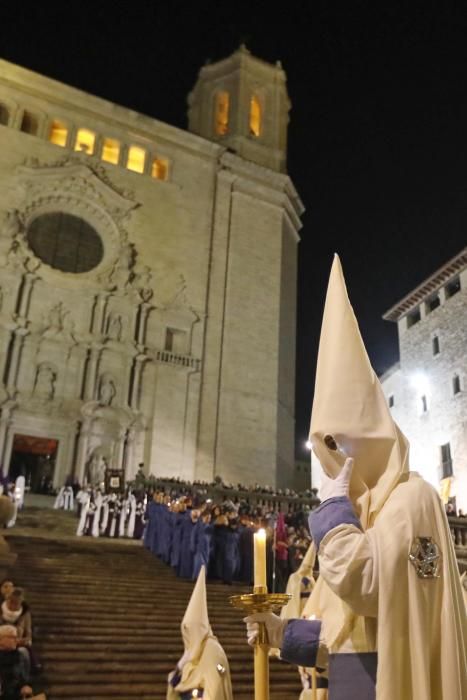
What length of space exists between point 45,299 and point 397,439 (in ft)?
76.5

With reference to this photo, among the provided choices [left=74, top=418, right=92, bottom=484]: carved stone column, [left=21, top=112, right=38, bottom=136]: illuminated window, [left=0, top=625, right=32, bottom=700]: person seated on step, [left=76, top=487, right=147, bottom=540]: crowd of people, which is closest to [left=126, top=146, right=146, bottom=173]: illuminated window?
[left=21, top=112, right=38, bottom=136]: illuminated window

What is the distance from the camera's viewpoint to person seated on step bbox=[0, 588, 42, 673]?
6.87 meters

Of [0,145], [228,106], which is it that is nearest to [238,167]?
[228,106]

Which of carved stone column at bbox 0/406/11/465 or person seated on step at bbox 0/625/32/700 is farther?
carved stone column at bbox 0/406/11/465

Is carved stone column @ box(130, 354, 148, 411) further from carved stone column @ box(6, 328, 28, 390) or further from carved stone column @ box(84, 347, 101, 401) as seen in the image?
carved stone column @ box(6, 328, 28, 390)

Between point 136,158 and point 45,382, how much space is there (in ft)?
40.0

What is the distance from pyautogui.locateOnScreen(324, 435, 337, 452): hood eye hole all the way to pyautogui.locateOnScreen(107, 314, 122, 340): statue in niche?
22.8 metres

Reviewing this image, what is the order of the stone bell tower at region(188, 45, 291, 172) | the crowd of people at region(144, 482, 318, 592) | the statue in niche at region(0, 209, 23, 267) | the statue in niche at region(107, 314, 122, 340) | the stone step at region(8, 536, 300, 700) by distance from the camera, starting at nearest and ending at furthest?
the stone step at region(8, 536, 300, 700)
the crowd of people at region(144, 482, 318, 592)
the statue in niche at region(0, 209, 23, 267)
the statue in niche at region(107, 314, 122, 340)
the stone bell tower at region(188, 45, 291, 172)

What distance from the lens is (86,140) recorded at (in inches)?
1089

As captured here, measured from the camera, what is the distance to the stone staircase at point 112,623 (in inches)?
286

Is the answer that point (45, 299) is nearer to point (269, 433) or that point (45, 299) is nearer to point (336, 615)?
point (269, 433)

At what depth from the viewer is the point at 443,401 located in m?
26.7

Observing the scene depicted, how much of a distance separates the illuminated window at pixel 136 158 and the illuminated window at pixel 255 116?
21.6 ft

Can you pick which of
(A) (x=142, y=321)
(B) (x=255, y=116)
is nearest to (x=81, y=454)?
(A) (x=142, y=321)
